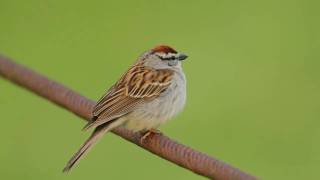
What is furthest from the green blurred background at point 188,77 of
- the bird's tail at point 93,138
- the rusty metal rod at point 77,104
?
the rusty metal rod at point 77,104

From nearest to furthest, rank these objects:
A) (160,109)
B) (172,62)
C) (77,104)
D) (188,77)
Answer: (77,104) < (160,109) < (172,62) < (188,77)

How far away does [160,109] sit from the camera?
518cm

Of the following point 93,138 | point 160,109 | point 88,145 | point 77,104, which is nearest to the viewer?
point 77,104

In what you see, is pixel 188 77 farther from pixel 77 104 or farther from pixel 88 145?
pixel 77 104

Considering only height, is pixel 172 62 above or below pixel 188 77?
above

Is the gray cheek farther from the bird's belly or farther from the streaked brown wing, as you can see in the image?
the bird's belly

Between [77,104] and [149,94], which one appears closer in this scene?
[77,104]

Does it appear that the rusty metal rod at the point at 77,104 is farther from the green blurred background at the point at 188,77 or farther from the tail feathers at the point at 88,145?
the green blurred background at the point at 188,77

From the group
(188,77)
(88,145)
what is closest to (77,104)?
(88,145)

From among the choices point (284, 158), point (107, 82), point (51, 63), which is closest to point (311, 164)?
point (284, 158)

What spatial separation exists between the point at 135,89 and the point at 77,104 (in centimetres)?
140

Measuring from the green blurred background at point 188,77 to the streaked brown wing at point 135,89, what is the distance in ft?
2.42

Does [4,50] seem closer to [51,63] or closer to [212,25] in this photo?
[51,63]

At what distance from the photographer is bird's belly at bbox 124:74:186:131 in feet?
16.5
